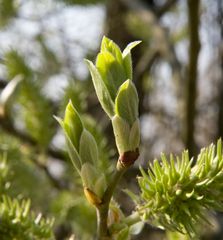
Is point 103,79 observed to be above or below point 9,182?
above

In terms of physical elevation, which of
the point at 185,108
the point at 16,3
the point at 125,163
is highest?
the point at 125,163

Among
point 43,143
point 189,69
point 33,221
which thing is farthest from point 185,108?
point 33,221

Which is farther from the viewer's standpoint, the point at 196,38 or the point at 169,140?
the point at 169,140

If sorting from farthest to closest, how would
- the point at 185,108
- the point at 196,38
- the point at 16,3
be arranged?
the point at 16,3 → the point at 185,108 → the point at 196,38

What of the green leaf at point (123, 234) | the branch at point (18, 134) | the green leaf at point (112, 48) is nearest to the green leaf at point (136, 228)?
the green leaf at point (123, 234)

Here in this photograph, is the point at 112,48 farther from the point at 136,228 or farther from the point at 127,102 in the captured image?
the point at 136,228

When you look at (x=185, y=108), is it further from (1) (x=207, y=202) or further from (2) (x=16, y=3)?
(1) (x=207, y=202)
